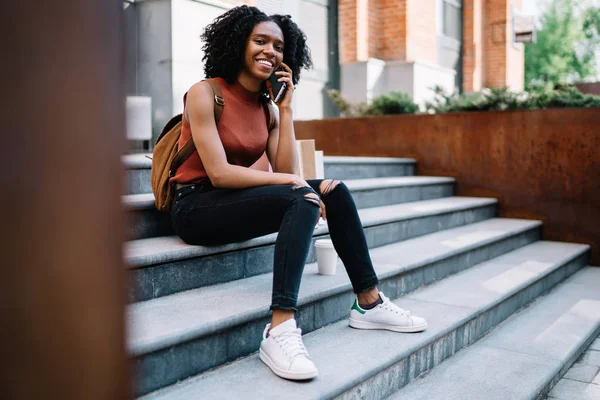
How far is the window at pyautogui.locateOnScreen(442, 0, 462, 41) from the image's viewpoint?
12938 millimetres

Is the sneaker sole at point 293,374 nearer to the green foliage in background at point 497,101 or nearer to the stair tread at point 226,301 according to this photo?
the stair tread at point 226,301

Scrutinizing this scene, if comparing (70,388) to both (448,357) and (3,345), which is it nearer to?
(3,345)

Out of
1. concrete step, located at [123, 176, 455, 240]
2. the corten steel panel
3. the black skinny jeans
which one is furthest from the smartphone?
the corten steel panel

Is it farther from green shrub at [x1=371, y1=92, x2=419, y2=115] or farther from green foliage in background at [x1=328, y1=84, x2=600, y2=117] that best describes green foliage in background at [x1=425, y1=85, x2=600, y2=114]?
green shrub at [x1=371, y1=92, x2=419, y2=115]

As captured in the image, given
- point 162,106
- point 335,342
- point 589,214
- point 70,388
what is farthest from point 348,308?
point 162,106

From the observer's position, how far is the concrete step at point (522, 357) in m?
2.49

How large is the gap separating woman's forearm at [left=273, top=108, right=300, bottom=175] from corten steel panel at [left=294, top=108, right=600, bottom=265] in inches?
136

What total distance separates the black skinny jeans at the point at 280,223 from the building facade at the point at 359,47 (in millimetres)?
911

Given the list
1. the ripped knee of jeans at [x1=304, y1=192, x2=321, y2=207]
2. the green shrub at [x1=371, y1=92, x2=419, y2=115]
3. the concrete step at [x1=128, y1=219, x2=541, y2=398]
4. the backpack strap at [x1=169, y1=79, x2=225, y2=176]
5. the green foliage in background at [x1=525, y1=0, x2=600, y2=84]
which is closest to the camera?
the concrete step at [x1=128, y1=219, x2=541, y2=398]

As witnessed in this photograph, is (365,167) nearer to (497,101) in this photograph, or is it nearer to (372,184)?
(372,184)

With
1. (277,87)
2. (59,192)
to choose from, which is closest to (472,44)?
(277,87)

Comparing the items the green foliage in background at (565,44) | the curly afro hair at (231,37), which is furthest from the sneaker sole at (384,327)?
the green foliage in background at (565,44)

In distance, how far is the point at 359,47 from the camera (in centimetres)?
967

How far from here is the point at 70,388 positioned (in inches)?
14.8
